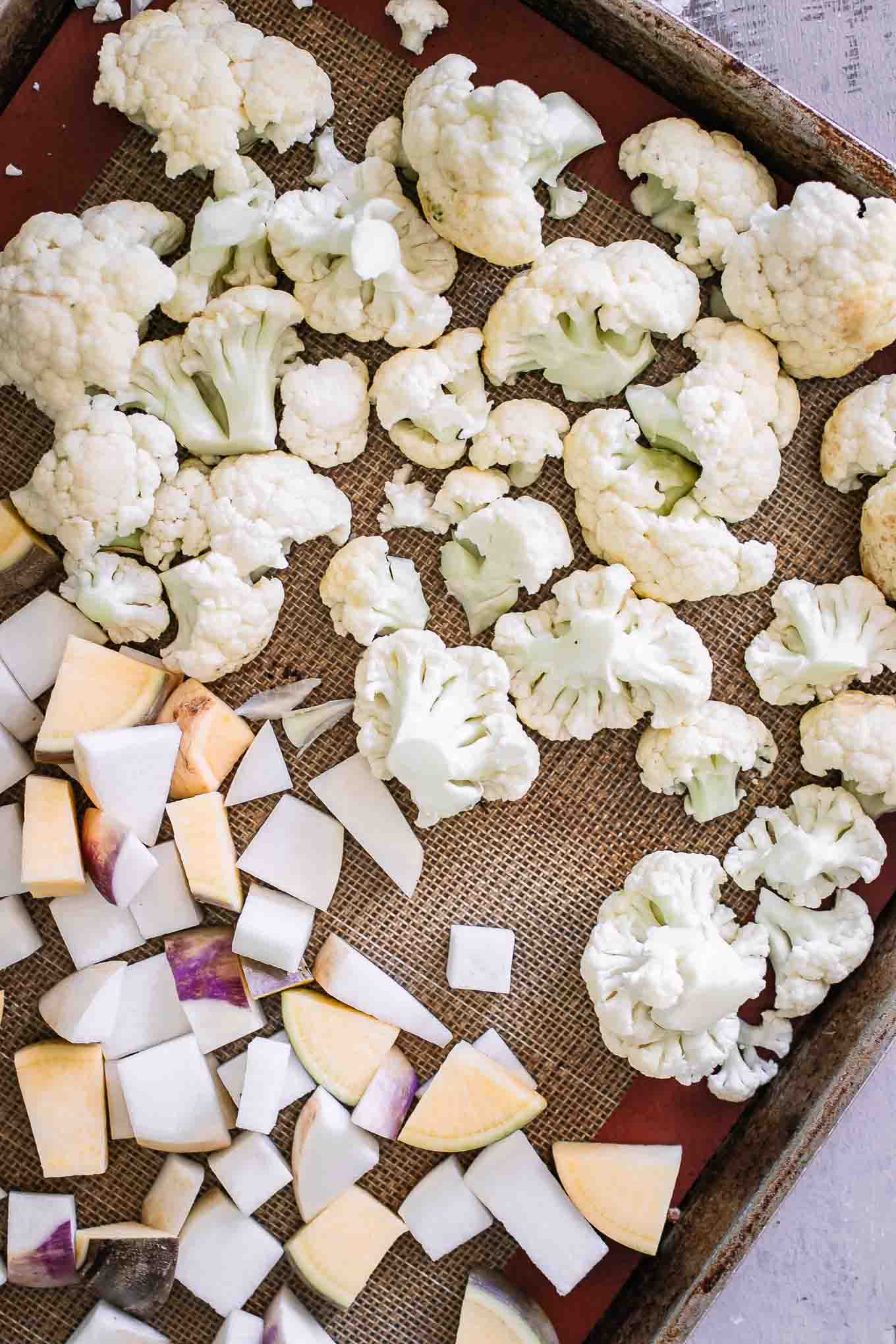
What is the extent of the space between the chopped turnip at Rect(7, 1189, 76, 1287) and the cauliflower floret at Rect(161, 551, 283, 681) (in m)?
0.83

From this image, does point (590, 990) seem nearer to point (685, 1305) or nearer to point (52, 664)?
point (685, 1305)

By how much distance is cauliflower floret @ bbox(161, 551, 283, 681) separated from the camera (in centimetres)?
156

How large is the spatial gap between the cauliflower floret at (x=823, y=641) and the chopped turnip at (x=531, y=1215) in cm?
81

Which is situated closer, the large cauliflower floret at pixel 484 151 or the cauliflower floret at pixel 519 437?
the large cauliflower floret at pixel 484 151

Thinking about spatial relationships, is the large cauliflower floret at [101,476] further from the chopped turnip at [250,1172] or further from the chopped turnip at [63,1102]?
the chopped turnip at [250,1172]

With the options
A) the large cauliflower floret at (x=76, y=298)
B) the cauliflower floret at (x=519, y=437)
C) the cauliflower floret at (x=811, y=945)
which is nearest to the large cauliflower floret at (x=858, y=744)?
the cauliflower floret at (x=811, y=945)

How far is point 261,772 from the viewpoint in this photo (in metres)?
1.66

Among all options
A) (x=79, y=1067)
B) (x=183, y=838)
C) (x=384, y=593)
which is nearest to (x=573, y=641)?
(x=384, y=593)

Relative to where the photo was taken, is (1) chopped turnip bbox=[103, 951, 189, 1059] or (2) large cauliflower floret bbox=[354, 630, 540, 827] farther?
(1) chopped turnip bbox=[103, 951, 189, 1059]

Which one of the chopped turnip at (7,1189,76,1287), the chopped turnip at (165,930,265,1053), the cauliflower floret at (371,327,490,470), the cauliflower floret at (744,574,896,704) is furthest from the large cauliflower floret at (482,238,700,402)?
the chopped turnip at (7,1189,76,1287)

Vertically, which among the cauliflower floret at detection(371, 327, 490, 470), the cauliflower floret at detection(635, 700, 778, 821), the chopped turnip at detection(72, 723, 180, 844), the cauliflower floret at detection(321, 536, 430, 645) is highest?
the cauliflower floret at detection(371, 327, 490, 470)

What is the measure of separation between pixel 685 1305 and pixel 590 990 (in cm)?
47

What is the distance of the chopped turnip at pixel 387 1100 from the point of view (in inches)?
64.5

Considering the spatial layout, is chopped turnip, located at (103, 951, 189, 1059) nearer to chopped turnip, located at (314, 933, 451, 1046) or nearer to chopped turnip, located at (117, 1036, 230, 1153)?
chopped turnip, located at (117, 1036, 230, 1153)
